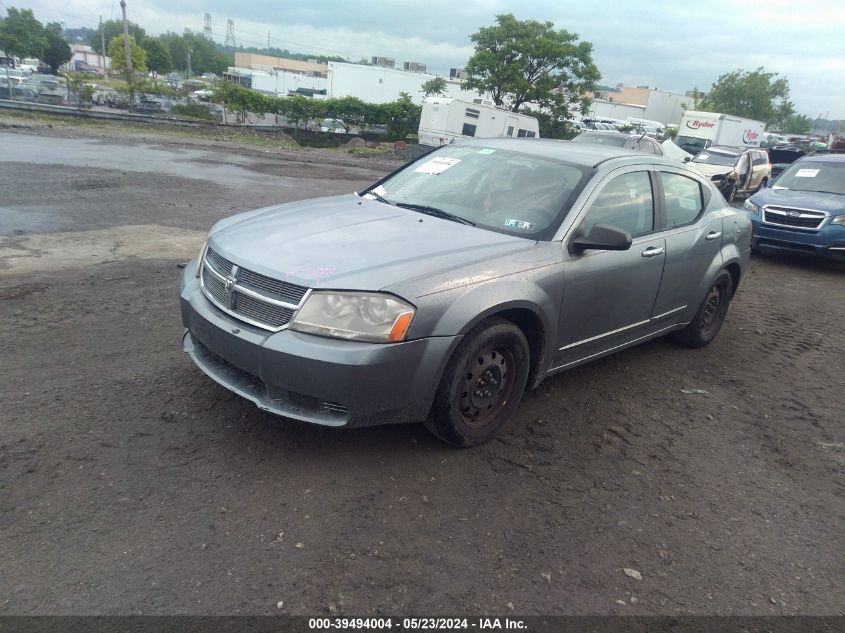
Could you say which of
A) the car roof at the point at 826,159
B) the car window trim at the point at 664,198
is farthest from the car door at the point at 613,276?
the car roof at the point at 826,159

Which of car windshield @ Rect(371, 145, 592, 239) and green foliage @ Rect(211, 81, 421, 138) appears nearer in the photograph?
car windshield @ Rect(371, 145, 592, 239)

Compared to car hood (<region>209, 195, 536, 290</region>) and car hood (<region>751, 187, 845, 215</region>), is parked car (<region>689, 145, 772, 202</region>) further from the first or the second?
car hood (<region>209, 195, 536, 290</region>)

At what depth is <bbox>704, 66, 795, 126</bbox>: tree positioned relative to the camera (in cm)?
6844

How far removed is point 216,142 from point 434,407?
22.3 m

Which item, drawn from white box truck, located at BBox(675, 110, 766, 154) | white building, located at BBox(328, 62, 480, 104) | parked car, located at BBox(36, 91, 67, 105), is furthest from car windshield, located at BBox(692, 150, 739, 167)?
parked car, located at BBox(36, 91, 67, 105)

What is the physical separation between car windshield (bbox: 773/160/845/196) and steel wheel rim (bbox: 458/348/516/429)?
30.1 feet

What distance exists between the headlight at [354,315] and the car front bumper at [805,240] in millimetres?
7922

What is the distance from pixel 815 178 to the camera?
10.8 m

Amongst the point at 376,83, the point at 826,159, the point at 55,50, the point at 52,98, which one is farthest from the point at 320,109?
the point at 55,50

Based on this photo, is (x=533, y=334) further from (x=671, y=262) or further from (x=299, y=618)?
(x=299, y=618)

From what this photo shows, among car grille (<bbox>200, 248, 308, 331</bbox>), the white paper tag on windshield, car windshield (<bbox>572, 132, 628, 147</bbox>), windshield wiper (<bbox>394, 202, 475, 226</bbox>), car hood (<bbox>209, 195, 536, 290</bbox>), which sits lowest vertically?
car windshield (<bbox>572, 132, 628, 147</bbox>)

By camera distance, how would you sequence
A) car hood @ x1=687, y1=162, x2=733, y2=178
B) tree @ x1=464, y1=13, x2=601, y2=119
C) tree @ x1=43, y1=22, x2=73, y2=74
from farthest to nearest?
tree @ x1=43, y1=22, x2=73, y2=74 → tree @ x1=464, y1=13, x2=601, y2=119 → car hood @ x1=687, y1=162, x2=733, y2=178

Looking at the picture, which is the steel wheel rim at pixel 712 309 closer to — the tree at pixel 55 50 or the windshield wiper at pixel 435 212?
the windshield wiper at pixel 435 212

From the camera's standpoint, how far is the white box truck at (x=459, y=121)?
27375 millimetres
